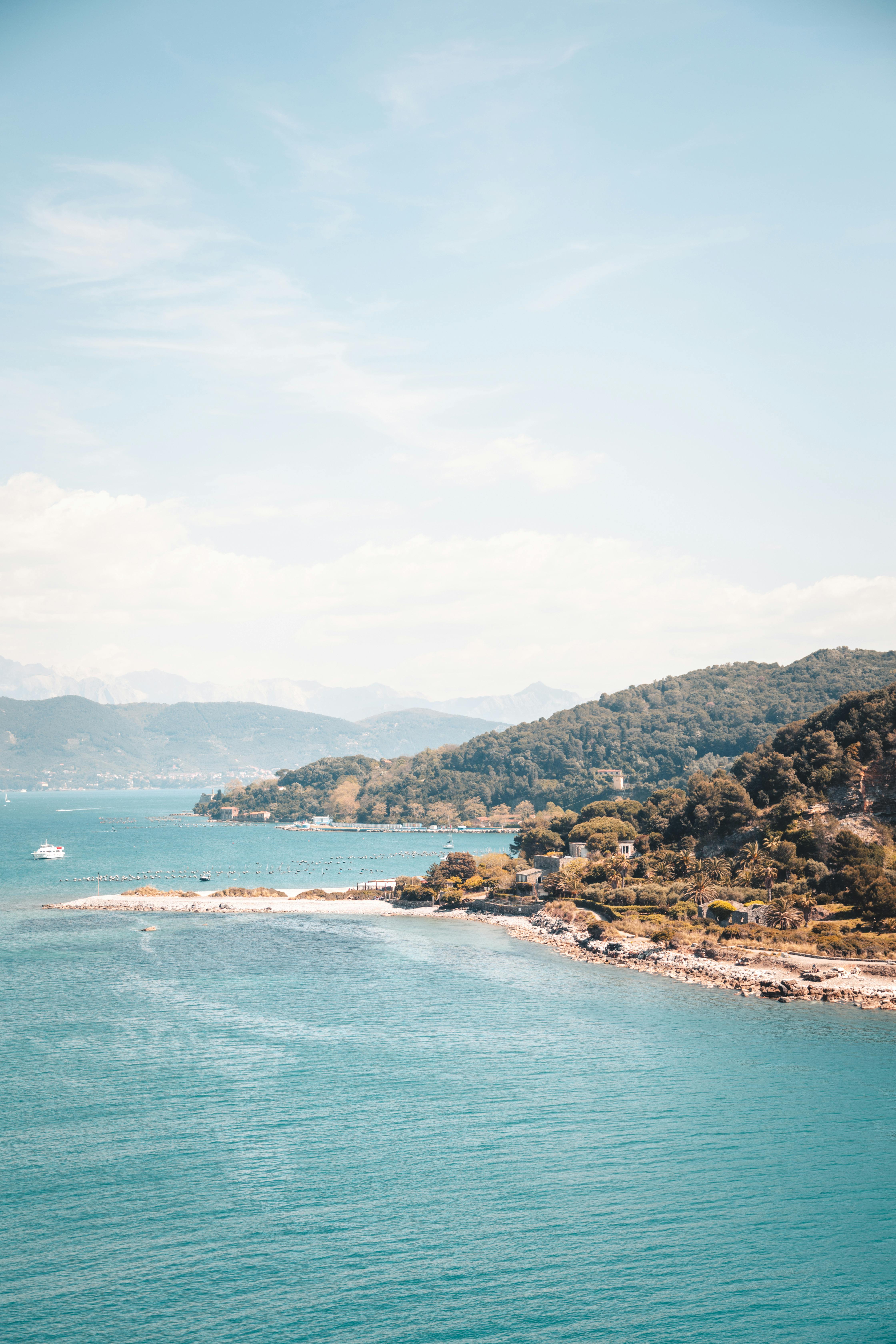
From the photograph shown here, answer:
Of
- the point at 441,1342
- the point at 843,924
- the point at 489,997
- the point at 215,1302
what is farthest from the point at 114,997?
the point at 843,924

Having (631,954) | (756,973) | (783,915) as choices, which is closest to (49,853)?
(631,954)

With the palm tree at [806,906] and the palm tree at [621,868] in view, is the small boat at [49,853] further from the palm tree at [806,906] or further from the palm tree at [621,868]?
the palm tree at [806,906]

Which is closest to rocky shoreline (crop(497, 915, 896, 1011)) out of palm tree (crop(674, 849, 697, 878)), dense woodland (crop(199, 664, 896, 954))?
dense woodland (crop(199, 664, 896, 954))

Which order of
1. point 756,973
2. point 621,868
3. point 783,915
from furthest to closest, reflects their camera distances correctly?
point 621,868 → point 783,915 → point 756,973

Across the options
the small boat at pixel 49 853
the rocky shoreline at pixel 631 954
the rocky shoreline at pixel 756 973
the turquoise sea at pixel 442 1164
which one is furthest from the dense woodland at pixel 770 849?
the small boat at pixel 49 853

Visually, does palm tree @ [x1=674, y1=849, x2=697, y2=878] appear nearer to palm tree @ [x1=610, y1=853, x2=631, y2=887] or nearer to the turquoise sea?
→ palm tree @ [x1=610, y1=853, x2=631, y2=887]

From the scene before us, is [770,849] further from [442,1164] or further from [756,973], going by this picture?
[442,1164]
